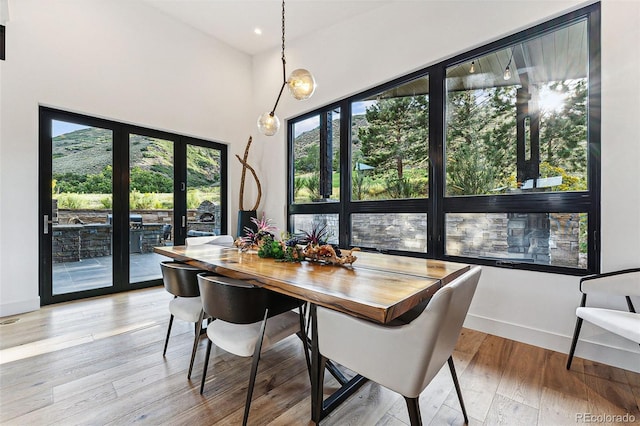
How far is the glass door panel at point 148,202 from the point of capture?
395 cm

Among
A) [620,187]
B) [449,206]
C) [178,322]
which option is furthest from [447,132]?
[178,322]

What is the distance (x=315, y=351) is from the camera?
55.8 inches

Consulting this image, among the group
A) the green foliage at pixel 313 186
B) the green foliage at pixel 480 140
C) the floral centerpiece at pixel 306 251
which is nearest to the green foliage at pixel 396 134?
the green foliage at pixel 480 140

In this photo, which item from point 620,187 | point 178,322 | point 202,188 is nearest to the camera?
point 620,187

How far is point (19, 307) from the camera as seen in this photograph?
2.99m

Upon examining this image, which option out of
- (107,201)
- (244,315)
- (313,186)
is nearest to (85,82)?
(107,201)

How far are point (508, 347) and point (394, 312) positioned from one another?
6.30ft

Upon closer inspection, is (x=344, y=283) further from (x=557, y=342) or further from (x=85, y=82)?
(x=85, y=82)

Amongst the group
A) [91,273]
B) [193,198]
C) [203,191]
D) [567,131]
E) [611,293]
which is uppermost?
[567,131]

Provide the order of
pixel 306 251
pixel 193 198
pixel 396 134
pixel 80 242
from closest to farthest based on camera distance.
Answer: pixel 306 251 < pixel 396 134 < pixel 80 242 < pixel 193 198

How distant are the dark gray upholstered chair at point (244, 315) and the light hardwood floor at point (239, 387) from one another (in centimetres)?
38

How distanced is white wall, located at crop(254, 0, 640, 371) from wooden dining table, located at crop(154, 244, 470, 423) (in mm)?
1077

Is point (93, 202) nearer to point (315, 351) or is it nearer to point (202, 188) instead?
point (202, 188)

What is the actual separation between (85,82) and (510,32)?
480cm
